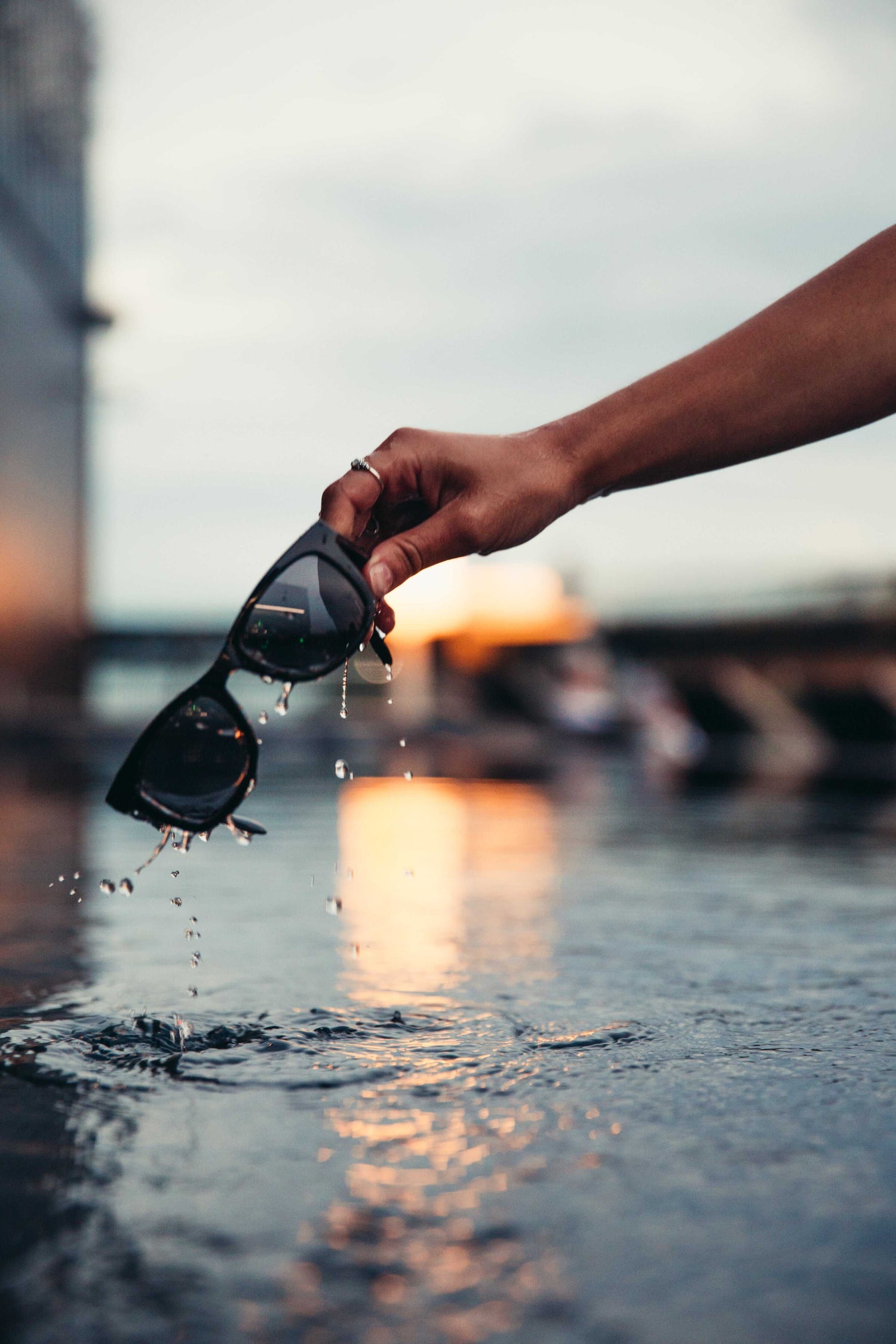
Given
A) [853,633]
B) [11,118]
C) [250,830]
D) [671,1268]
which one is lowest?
[671,1268]

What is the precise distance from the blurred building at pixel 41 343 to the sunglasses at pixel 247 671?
30516 mm

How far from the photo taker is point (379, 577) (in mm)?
2293

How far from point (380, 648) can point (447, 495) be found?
11.1 inches

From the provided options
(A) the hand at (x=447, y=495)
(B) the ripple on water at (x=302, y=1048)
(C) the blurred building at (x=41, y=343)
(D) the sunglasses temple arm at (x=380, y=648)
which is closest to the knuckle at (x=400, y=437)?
(A) the hand at (x=447, y=495)

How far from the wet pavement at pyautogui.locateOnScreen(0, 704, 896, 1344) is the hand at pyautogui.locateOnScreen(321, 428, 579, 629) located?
0.79 m

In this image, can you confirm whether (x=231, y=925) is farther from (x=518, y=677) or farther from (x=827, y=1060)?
(x=518, y=677)

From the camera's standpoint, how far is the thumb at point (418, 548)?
2.29 metres

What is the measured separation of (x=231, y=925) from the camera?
4066 millimetres

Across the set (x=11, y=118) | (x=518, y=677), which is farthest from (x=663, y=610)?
(x=11, y=118)

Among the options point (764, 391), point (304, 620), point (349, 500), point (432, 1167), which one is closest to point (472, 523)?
point (349, 500)

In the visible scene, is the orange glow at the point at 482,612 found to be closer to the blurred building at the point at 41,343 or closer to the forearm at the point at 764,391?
the blurred building at the point at 41,343

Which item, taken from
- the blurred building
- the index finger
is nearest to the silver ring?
the index finger

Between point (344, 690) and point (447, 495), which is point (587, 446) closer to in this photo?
point (447, 495)

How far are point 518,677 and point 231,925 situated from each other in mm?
32118
